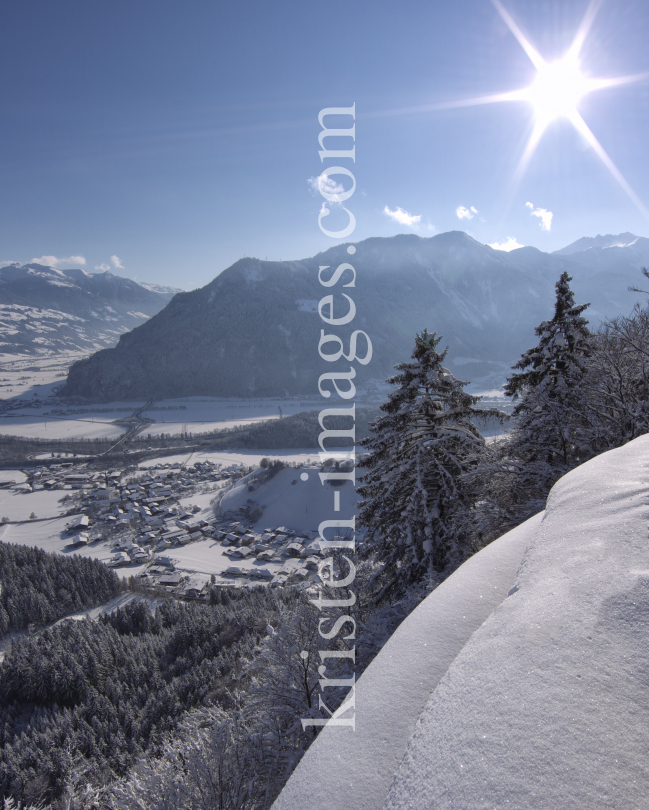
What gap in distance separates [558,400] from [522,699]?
1007cm

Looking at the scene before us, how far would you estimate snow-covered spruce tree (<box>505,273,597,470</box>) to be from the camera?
372 inches

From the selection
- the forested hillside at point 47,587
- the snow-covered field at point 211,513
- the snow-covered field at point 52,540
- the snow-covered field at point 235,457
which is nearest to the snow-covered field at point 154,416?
the snow-covered field at point 235,457

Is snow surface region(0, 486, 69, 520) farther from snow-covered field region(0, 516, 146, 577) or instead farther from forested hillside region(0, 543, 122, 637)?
A: forested hillside region(0, 543, 122, 637)

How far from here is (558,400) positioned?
10180mm

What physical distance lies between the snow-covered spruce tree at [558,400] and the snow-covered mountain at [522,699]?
7.02 m

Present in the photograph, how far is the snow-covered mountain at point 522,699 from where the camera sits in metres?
1.50

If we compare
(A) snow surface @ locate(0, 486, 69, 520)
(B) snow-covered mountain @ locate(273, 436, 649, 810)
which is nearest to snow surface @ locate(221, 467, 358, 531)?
Answer: (A) snow surface @ locate(0, 486, 69, 520)

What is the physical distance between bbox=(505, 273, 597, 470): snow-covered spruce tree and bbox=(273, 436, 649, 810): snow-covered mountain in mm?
7016

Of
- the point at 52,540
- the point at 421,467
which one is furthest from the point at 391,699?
the point at 52,540

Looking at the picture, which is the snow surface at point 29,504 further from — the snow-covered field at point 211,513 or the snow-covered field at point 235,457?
the snow-covered field at point 235,457

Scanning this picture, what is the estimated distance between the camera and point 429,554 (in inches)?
340

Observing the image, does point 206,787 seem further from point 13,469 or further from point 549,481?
point 13,469

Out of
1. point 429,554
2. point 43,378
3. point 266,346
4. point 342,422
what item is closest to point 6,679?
point 429,554

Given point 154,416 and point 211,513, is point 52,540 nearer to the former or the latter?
point 211,513
